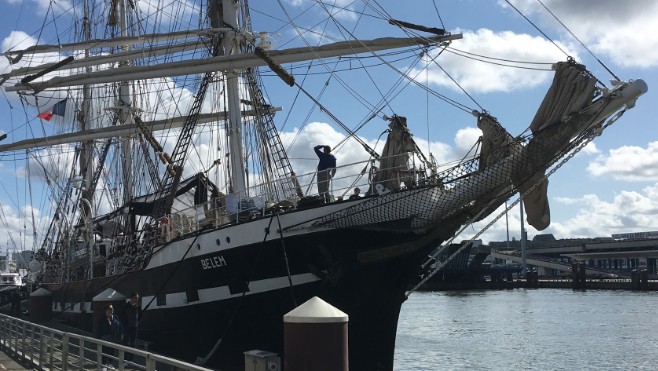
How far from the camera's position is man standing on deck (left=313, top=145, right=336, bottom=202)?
593 inches

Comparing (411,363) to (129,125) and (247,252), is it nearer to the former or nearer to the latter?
(247,252)

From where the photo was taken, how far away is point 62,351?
11359 millimetres

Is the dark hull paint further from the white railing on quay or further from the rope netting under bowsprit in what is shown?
the white railing on quay

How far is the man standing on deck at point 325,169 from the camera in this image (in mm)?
15061

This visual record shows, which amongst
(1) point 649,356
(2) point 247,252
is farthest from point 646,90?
(1) point 649,356

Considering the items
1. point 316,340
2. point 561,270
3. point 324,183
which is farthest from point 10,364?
point 561,270

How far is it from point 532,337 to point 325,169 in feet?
68.3

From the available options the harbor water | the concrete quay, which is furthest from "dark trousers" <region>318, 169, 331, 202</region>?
the harbor water

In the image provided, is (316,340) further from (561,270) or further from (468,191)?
(561,270)

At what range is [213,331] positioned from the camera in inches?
620

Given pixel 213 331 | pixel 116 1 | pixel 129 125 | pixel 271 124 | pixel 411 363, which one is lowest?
pixel 411 363

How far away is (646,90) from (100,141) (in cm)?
3092

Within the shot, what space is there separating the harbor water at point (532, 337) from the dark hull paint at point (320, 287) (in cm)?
840

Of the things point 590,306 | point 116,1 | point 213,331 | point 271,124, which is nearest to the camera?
point 213,331
